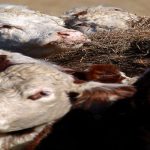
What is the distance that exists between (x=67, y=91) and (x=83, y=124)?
26 cm

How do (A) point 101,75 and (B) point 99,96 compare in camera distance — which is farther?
(A) point 101,75

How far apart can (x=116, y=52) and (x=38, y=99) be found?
5.83 feet

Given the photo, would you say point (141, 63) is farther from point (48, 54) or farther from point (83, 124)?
point (83, 124)

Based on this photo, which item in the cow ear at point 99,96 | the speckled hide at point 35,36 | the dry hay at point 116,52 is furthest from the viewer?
the speckled hide at point 35,36

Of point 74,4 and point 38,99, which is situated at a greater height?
point 74,4

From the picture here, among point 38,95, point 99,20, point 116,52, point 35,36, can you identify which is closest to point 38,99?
point 38,95

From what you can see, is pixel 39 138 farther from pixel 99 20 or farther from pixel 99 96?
pixel 99 20

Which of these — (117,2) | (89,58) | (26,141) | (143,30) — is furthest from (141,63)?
(117,2)

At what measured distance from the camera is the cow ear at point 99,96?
11.0ft

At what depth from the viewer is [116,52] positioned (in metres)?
5.03

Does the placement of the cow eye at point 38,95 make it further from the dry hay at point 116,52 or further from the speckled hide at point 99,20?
the speckled hide at point 99,20

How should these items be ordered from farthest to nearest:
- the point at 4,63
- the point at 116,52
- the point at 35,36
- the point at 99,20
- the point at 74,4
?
1. the point at 74,4
2. the point at 99,20
3. the point at 35,36
4. the point at 116,52
5. the point at 4,63

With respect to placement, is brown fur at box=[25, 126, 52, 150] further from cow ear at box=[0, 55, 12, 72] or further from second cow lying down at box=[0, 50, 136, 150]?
cow ear at box=[0, 55, 12, 72]

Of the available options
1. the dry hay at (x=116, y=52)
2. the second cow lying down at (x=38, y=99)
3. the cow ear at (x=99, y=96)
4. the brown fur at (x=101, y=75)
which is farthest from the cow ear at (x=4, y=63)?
the dry hay at (x=116, y=52)
